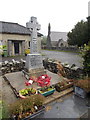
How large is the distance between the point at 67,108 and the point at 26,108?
1.48 m

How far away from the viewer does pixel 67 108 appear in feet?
10.6

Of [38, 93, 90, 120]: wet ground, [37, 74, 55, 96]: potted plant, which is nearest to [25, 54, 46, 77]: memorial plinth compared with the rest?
[37, 74, 55, 96]: potted plant

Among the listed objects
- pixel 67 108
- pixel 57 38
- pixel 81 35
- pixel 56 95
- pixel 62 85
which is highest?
pixel 57 38

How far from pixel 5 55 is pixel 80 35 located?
1640cm

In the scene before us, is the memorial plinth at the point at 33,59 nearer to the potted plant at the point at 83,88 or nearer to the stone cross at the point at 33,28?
the stone cross at the point at 33,28

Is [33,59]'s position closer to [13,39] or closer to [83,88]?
[83,88]

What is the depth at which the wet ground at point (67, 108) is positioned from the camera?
115 inches

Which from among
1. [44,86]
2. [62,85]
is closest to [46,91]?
[44,86]

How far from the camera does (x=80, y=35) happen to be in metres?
20.6

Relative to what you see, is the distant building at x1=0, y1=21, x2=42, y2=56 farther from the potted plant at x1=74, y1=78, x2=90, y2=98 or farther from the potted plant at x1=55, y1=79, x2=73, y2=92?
the potted plant at x1=74, y1=78, x2=90, y2=98

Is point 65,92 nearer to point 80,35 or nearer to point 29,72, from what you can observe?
point 29,72

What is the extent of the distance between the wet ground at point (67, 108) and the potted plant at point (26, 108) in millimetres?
262

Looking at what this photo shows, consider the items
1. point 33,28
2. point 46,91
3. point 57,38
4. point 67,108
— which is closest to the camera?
point 67,108

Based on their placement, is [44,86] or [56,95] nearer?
[56,95]
